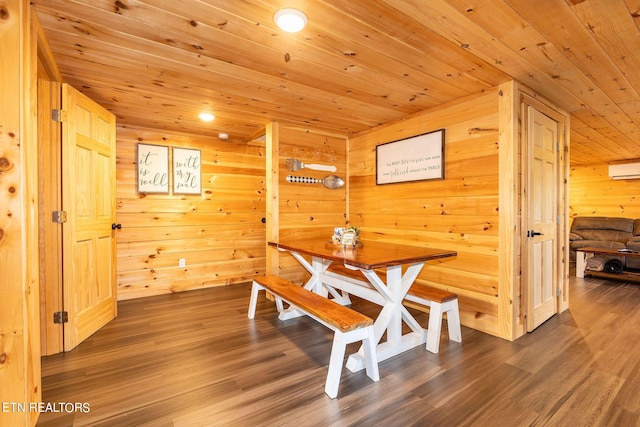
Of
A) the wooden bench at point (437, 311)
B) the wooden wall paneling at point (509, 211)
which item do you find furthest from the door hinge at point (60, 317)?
the wooden wall paneling at point (509, 211)

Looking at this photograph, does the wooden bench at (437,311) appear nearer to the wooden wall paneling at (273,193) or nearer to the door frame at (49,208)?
the wooden wall paneling at (273,193)

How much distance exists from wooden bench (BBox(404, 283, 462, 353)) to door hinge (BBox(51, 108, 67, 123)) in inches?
116

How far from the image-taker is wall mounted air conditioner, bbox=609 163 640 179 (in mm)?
5559

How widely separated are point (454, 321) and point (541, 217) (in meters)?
1.30

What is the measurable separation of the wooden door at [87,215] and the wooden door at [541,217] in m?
3.57

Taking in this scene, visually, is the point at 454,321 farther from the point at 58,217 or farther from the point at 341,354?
the point at 58,217

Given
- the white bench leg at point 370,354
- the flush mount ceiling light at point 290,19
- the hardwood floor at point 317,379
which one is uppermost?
the flush mount ceiling light at point 290,19

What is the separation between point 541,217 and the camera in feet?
8.93

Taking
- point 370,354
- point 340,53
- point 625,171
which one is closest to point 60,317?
point 370,354

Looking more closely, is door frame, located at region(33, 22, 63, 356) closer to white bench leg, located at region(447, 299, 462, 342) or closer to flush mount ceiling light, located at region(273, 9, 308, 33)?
Answer: flush mount ceiling light, located at region(273, 9, 308, 33)

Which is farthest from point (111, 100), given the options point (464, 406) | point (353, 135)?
point (464, 406)

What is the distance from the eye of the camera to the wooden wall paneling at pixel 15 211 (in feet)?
4.02

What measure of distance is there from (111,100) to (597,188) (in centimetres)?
842

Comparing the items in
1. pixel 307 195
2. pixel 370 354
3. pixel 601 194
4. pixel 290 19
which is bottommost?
pixel 370 354
